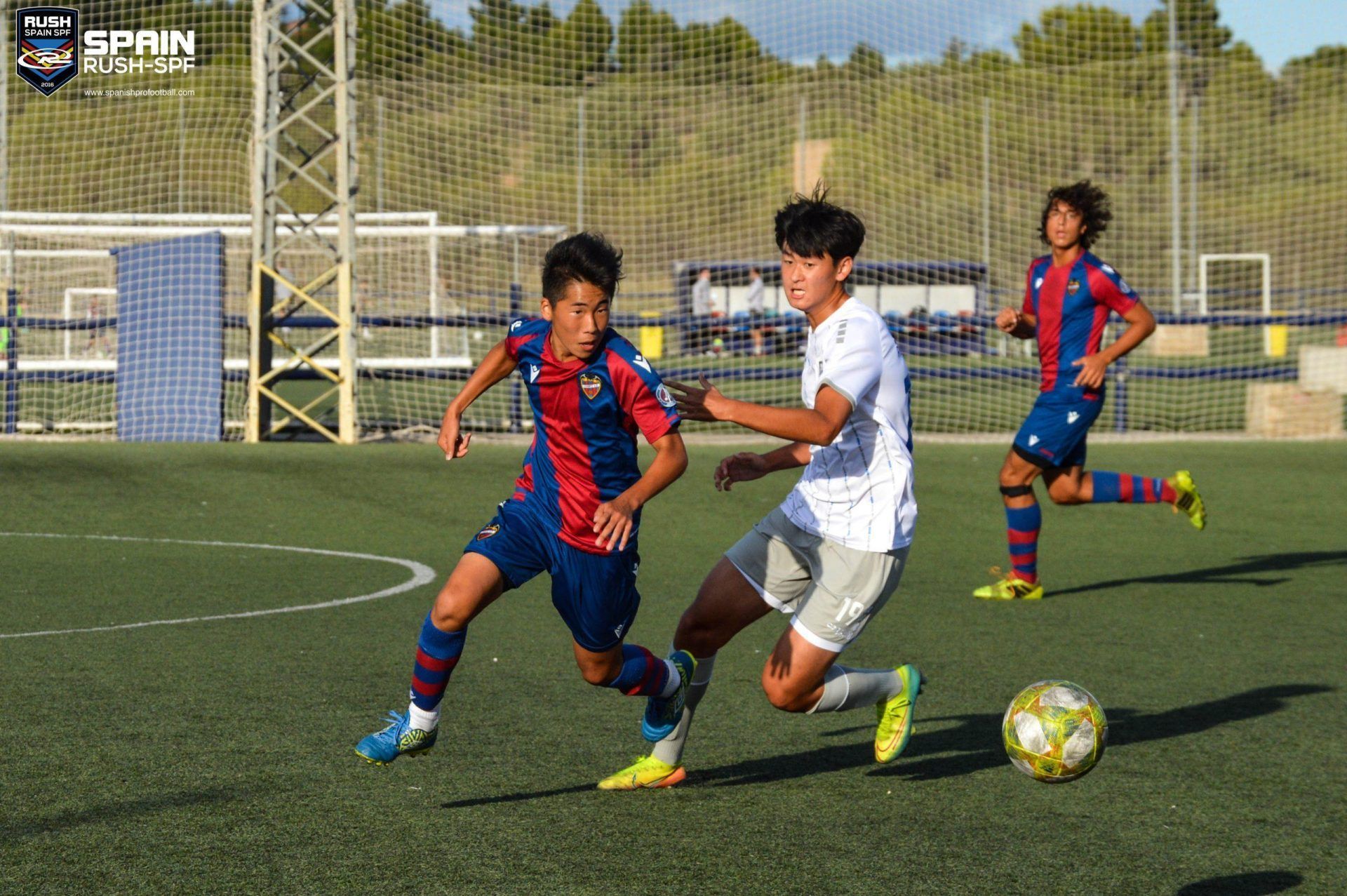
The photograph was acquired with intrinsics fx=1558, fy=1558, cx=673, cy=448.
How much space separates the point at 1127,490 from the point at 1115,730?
11.7 feet

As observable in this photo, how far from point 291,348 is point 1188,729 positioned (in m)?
13.3

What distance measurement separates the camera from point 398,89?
92.9 feet

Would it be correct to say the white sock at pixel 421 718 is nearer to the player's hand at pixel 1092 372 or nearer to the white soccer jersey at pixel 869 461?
the white soccer jersey at pixel 869 461

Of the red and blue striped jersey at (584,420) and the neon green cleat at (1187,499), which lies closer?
the red and blue striped jersey at (584,420)

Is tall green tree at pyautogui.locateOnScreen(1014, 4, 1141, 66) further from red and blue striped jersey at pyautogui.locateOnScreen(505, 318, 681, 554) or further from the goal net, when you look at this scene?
red and blue striped jersey at pyautogui.locateOnScreen(505, 318, 681, 554)

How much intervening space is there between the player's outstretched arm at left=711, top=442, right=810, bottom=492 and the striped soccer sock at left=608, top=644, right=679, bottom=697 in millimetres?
587

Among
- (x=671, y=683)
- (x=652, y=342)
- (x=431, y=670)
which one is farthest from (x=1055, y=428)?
(x=652, y=342)

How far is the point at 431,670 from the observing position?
4.68m

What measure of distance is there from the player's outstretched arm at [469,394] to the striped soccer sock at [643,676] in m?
0.83

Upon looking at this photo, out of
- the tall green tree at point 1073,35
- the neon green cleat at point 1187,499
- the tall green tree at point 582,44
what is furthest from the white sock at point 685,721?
the tall green tree at point 1073,35

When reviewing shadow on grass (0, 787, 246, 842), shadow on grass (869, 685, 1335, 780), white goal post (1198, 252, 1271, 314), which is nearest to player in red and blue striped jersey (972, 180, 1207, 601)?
shadow on grass (869, 685, 1335, 780)

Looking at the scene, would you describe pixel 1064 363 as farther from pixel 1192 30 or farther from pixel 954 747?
pixel 1192 30

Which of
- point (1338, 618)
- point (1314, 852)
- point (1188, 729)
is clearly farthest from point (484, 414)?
point (1314, 852)

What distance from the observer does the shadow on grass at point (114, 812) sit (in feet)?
13.7
